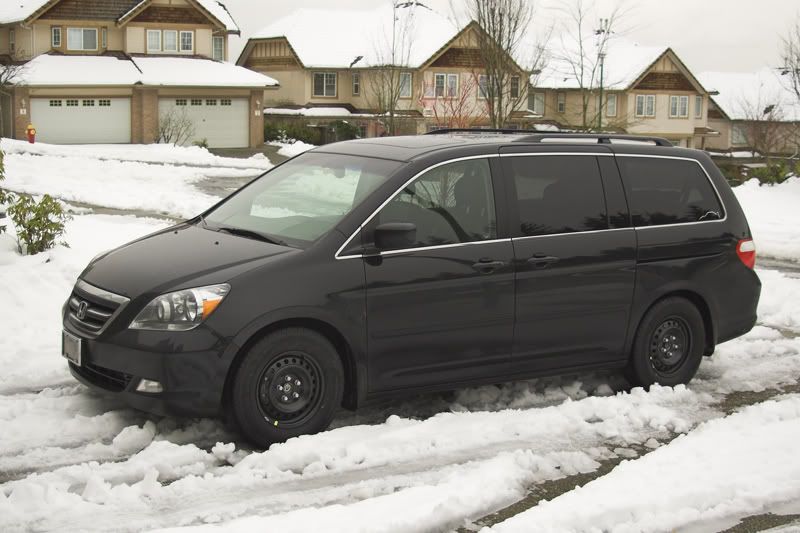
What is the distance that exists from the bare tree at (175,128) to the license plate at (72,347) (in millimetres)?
40569

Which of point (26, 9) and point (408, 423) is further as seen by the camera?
point (26, 9)

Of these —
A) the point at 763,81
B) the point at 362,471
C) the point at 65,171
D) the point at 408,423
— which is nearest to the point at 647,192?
the point at 408,423

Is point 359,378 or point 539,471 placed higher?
point 359,378

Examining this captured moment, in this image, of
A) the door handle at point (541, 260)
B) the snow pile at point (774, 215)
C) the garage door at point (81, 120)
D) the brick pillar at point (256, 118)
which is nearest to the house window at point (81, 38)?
the garage door at point (81, 120)

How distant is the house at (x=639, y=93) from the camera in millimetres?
64688

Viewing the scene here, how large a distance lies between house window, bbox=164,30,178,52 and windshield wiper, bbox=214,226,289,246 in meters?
44.8

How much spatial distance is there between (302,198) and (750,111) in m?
74.5

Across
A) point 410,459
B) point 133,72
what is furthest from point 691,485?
point 133,72

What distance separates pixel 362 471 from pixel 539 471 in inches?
39.6

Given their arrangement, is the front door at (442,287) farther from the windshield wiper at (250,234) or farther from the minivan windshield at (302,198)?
the windshield wiper at (250,234)

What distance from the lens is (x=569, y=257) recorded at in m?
7.35

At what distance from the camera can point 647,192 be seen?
26.0 feet

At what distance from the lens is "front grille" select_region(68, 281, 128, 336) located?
6.35m

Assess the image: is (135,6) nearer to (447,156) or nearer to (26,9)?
(26,9)
